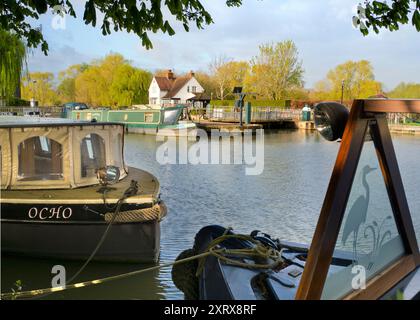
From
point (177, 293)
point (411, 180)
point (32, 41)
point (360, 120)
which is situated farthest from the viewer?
point (411, 180)

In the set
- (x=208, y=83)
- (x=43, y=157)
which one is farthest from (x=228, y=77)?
(x=43, y=157)

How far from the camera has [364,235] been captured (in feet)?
9.62

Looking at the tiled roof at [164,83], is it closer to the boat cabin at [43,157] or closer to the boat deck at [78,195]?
the boat cabin at [43,157]

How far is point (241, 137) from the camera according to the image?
40.3 m

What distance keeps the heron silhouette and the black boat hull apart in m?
5.24

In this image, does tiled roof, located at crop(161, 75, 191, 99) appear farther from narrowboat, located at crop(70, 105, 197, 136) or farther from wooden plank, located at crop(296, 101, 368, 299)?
wooden plank, located at crop(296, 101, 368, 299)

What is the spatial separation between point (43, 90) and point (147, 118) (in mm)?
67548

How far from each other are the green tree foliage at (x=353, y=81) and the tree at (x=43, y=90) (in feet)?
186

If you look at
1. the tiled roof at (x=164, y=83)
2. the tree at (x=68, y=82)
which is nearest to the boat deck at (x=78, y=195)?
the tiled roof at (x=164, y=83)

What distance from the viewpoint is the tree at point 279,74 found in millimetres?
70562

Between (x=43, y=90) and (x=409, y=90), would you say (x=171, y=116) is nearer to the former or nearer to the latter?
(x=409, y=90)
